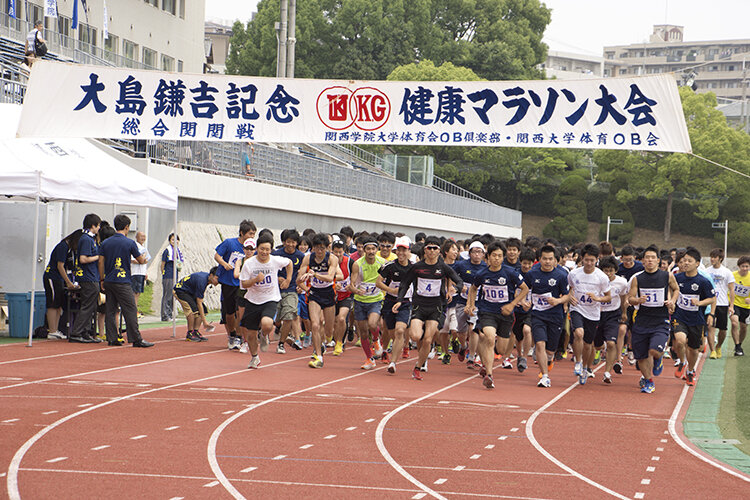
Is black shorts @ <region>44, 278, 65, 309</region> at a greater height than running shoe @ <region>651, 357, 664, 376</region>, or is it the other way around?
black shorts @ <region>44, 278, 65, 309</region>

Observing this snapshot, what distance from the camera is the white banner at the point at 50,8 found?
118 ft

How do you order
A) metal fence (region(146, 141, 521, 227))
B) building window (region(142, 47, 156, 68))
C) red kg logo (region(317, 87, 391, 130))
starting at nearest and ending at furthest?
red kg logo (region(317, 87, 391, 130)) < metal fence (region(146, 141, 521, 227)) < building window (region(142, 47, 156, 68))

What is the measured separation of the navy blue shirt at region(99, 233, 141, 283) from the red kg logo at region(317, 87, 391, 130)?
3.93 metres

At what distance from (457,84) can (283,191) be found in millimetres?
14228

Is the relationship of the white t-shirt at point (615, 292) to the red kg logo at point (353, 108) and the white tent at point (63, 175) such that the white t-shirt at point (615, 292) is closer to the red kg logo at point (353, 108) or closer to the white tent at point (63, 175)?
the red kg logo at point (353, 108)

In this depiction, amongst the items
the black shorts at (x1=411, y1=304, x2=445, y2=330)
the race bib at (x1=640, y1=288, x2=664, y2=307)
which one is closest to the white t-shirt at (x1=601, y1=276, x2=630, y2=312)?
the race bib at (x1=640, y1=288, x2=664, y2=307)

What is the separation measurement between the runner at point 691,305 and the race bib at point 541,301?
1974 mm

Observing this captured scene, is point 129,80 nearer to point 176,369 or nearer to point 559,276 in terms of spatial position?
point 176,369

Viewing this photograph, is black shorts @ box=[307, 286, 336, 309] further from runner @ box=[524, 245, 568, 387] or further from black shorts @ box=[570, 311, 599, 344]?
black shorts @ box=[570, 311, 599, 344]

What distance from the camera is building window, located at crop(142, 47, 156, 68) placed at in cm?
4697

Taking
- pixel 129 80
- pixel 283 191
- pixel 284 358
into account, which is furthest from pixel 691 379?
pixel 283 191

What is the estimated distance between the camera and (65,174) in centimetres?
1609

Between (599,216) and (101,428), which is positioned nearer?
(101,428)

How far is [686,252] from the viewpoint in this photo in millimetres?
15008
